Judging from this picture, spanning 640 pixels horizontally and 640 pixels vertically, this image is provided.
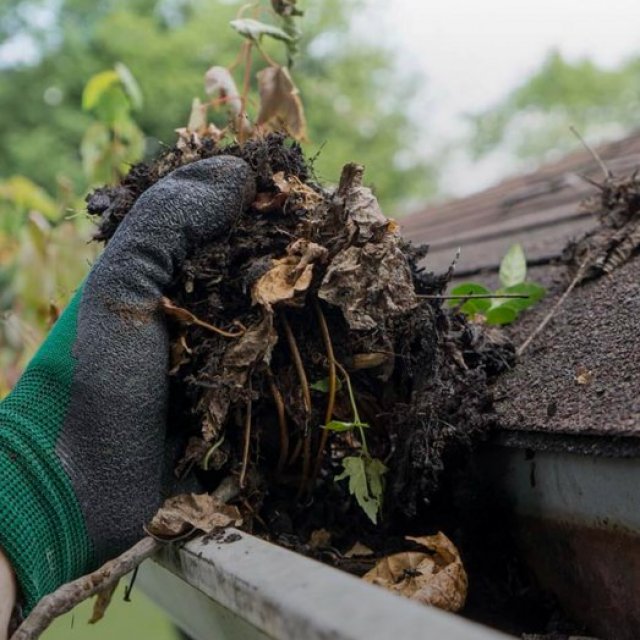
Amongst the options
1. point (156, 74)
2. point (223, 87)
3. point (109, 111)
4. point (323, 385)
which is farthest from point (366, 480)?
point (156, 74)

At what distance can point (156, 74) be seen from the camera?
13.9 meters

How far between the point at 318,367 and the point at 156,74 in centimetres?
1401

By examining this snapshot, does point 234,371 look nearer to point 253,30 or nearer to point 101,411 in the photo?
point 101,411

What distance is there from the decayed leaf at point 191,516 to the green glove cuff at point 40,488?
94 millimetres

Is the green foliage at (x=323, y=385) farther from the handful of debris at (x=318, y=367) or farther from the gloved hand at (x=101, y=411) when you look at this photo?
the gloved hand at (x=101, y=411)

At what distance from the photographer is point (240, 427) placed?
0.94m

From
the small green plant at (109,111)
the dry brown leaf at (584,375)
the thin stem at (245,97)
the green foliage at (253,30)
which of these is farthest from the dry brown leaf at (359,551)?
the small green plant at (109,111)

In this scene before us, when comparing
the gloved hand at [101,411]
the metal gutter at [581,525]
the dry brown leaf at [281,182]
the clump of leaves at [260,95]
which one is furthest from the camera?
the clump of leaves at [260,95]

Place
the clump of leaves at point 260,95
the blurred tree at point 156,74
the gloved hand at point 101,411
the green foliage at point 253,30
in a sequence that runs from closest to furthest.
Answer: the gloved hand at point 101,411, the clump of leaves at point 260,95, the green foliage at point 253,30, the blurred tree at point 156,74

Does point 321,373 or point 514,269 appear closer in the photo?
point 321,373

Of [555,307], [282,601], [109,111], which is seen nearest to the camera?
[282,601]

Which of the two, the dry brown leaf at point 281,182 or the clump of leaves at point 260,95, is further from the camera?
the clump of leaves at point 260,95

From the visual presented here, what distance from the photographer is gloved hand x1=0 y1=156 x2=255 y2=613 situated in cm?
86

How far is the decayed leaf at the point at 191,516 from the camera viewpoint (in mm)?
870
